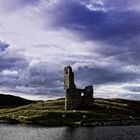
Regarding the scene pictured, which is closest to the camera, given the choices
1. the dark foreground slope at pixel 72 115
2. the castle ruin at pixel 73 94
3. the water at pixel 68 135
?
the water at pixel 68 135

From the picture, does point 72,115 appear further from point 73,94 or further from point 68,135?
point 68,135

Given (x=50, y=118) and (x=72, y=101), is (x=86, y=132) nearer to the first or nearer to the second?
(x=50, y=118)

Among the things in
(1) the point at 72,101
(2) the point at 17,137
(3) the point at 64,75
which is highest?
(3) the point at 64,75

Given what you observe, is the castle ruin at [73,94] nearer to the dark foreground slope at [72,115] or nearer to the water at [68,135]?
the dark foreground slope at [72,115]

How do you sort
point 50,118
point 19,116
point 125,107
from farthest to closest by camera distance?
point 125,107 → point 19,116 → point 50,118

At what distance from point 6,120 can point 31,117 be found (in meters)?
15.3

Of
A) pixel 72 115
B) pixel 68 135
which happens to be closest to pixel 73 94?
pixel 72 115

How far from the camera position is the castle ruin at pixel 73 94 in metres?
161

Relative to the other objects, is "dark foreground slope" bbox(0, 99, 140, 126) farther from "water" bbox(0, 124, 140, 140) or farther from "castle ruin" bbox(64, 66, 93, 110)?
"water" bbox(0, 124, 140, 140)

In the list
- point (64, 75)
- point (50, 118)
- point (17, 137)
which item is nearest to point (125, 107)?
point (64, 75)

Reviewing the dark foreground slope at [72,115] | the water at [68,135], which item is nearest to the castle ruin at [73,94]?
the dark foreground slope at [72,115]

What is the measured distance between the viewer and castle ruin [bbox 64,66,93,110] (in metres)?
161

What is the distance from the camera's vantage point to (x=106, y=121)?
13812cm

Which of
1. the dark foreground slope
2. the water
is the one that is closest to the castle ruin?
the dark foreground slope
